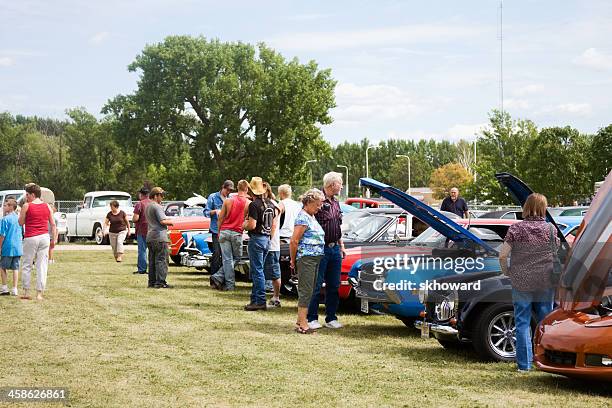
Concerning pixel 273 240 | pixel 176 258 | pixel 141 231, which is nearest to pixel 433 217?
pixel 273 240

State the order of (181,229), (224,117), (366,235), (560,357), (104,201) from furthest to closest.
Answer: (224,117)
(104,201)
(181,229)
(366,235)
(560,357)

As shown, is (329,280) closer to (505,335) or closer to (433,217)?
(433,217)

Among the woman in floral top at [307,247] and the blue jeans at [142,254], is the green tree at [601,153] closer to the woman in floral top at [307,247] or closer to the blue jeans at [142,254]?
the blue jeans at [142,254]

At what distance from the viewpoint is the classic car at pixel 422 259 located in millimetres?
10164

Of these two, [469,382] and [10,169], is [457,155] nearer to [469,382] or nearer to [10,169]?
[10,169]

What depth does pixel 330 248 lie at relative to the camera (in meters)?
11.5

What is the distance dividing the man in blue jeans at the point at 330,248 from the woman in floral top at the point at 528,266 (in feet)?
10.2

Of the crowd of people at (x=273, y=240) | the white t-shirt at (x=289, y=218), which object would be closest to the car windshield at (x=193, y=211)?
the crowd of people at (x=273, y=240)

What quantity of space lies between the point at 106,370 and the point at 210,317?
13.8 ft

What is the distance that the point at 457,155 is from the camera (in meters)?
134

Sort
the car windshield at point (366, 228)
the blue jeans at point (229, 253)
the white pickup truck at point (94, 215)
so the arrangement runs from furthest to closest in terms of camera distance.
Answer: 1. the white pickup truck at point (94, 215)
2. the blue jeans at point (229, 253)
3. the car windshield at point (366, 228)

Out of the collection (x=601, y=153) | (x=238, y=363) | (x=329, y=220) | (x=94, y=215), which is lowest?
(x=238, y=363)

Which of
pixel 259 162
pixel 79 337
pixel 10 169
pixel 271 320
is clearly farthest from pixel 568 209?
pixel 10 169

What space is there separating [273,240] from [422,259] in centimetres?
389
